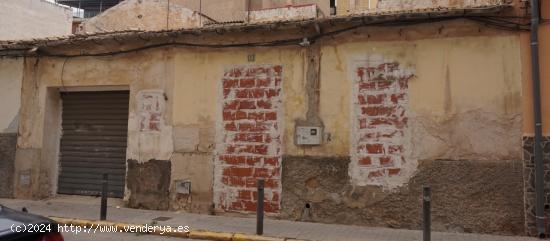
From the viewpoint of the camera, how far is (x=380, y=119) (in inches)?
348

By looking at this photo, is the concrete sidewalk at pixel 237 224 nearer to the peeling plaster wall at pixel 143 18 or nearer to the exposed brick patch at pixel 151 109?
the exposed brick patch at pixel 151 109

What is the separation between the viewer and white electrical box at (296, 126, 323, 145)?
9156 mm

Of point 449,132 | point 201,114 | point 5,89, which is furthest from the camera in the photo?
point 5,89

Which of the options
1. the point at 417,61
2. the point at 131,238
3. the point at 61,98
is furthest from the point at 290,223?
the point at 61,98

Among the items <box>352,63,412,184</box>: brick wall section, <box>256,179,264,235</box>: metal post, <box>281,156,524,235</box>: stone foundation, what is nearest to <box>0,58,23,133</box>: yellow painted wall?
<box>281,156,524,235</box>: stone foundation

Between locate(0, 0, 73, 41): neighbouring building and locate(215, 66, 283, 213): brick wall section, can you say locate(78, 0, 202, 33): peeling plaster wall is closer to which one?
locate(0, 0, 73, 41): neighbouring building

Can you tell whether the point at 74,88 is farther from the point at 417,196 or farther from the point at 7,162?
the point at 417,196

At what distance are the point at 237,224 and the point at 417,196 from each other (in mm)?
3399

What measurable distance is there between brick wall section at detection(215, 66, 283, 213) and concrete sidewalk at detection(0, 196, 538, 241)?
0.55 metres

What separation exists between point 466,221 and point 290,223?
10.5 feet

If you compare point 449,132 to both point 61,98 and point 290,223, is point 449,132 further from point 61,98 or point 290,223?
point 61,98

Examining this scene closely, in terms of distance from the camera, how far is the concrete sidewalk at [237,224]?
7.89 metres

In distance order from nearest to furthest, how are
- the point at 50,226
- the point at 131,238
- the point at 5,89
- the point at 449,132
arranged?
the point at 50,226 → the point at 131,238 → the point at 449,132 → the point at 5,89

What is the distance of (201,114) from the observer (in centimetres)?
1002
